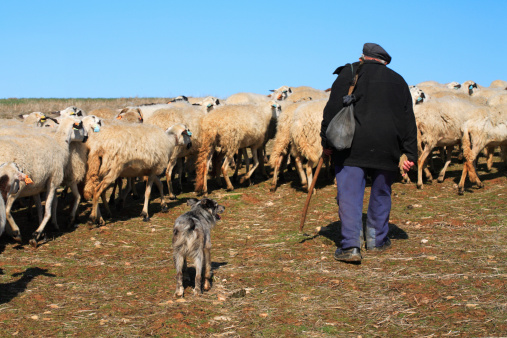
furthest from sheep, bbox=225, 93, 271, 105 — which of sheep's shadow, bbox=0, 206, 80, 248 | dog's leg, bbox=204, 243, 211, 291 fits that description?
dog's leg, bbox=204, 243, 211, 291

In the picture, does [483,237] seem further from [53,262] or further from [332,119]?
[53,262]

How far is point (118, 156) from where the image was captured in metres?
10.3

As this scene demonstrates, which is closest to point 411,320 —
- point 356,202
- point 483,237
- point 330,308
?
point 330,308

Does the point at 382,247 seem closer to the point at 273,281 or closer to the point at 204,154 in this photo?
the point at 273,281

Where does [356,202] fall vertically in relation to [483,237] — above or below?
above

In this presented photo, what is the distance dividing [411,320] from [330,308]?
850 millimetres

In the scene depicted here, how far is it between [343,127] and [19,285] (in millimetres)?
4574

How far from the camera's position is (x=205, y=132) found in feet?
43.8

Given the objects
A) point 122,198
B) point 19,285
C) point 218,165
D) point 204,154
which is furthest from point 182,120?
point 19,285

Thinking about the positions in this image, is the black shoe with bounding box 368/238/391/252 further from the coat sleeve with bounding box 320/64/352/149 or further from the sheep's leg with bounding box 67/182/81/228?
the sheep's leg with bounding box 67/182/81/228

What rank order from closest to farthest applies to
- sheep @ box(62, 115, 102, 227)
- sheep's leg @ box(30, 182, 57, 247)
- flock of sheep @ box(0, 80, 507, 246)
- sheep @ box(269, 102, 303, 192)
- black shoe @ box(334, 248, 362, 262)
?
black shoe @ box(334, 248, 362, 262)
sheep's leg @ box(30, 182, 57, 247)
flock of sheep @ box(0, 80, 507, 246)
sheep @ box(62, 115, 102, 227)
sheep @ box(269, 102, 303, 192)

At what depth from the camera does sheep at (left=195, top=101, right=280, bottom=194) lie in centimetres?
1318

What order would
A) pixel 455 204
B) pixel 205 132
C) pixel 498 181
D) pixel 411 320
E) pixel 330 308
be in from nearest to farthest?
pixel 411 320, pixel 330 308, pixel 455 204, pixel 498 181, pixel 205 132

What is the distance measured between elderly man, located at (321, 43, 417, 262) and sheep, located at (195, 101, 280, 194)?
6.51 meters
